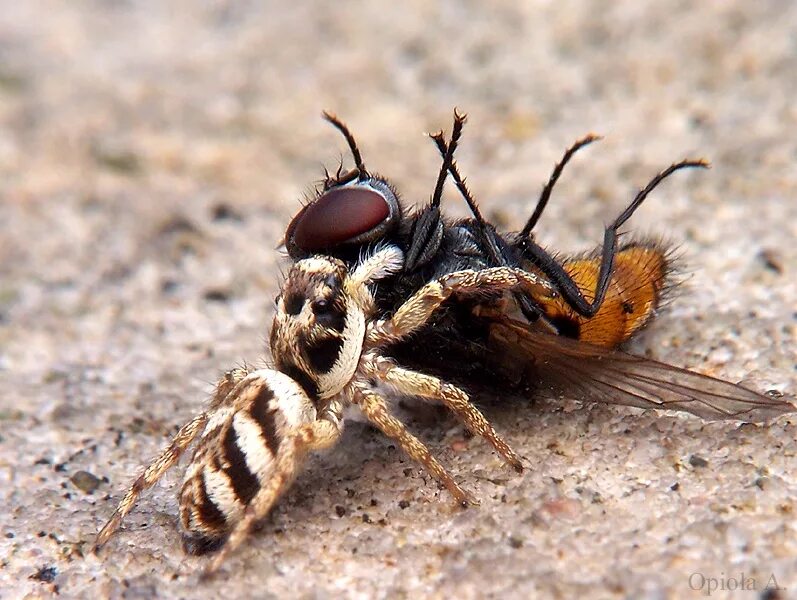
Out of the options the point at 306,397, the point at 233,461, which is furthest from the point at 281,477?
the point at 306,397

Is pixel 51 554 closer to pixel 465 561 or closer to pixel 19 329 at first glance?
pixel 465 561

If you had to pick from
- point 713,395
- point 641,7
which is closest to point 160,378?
point 713,395

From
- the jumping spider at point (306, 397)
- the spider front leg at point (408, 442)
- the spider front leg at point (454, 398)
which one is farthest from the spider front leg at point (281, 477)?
the spider front leg at point (454, 398)

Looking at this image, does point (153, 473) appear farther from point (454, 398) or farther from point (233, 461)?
point (454, 398)

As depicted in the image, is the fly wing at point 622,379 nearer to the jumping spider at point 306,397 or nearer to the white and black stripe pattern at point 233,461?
the jumping spider at point 306,397

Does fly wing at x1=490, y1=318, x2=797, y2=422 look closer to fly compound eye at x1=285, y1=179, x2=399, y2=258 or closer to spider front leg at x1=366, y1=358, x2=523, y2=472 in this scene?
spider front leg at x1=366, y1=358, x2=523, y2=472

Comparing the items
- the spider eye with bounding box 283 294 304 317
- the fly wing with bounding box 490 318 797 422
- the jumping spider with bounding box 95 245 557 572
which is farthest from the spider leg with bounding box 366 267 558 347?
the spider eye with bounding box 283 294 304 317
